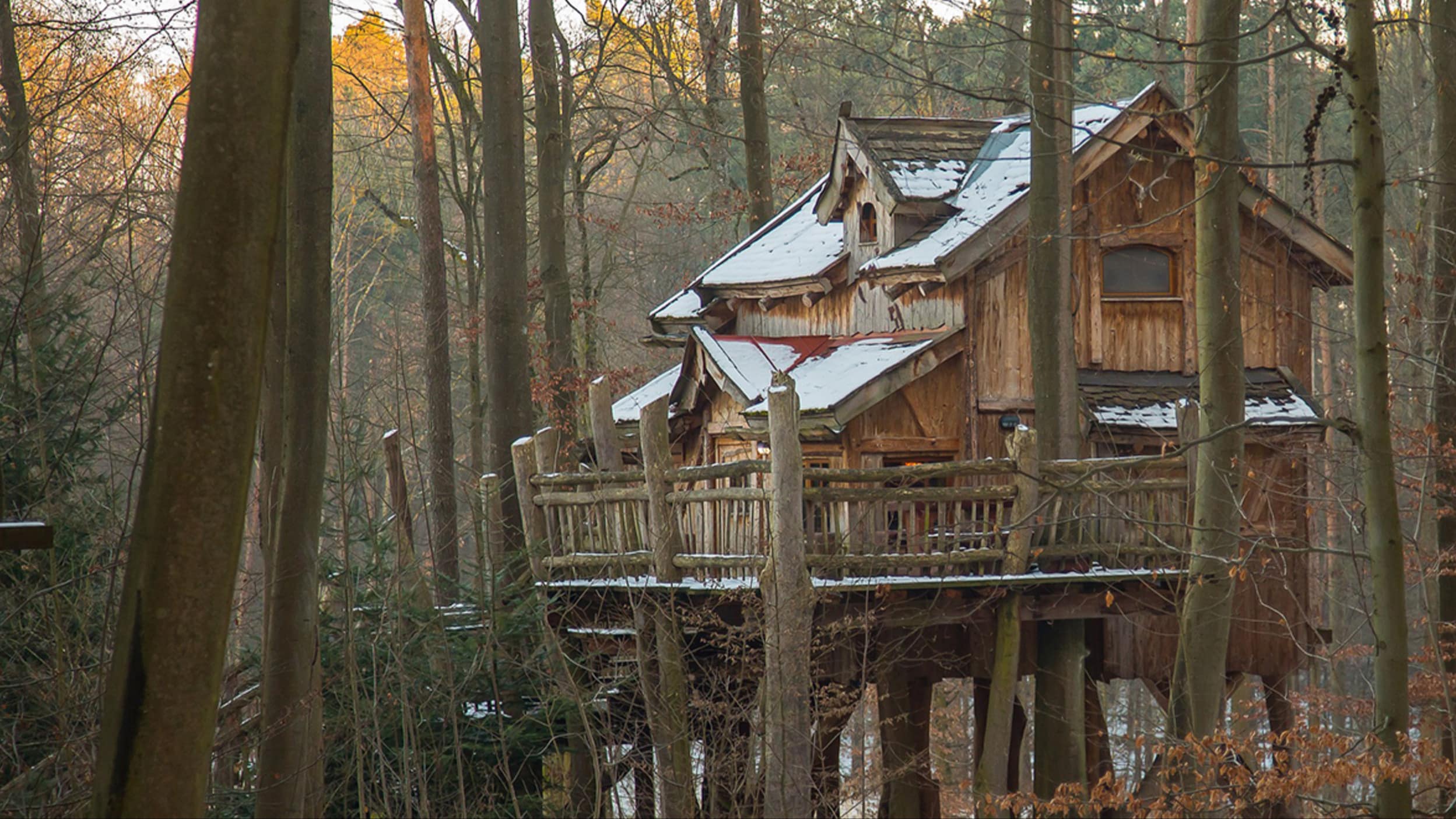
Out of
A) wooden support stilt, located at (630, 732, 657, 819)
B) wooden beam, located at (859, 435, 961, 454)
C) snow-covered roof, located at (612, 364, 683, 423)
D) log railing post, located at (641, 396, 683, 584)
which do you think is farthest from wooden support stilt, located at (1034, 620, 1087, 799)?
snow-covered roof, located at (612, 364, 683, 423)

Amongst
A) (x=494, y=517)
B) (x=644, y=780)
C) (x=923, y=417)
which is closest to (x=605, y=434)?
(x=494, y=517)

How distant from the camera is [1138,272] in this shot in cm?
1781

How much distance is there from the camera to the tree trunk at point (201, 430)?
16.8 ft

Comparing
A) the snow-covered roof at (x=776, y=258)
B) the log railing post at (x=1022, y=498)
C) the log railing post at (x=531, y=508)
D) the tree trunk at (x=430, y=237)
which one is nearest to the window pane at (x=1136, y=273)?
the snow-covered roof at (x=776, y=258)

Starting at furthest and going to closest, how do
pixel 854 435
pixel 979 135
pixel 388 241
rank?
pixel 388 241
pixel 979 135
pixel 854 435

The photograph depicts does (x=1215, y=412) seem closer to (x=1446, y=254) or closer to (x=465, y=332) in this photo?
(x=1446, y=254)

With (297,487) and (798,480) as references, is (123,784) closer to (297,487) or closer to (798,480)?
(297,487)

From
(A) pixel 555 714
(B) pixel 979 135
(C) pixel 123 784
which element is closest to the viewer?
(C) pixel 123 784

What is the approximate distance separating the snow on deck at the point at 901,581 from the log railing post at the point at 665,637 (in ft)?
0.65

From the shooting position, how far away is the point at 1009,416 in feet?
56.0

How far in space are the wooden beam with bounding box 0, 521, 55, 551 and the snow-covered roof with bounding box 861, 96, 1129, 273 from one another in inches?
482

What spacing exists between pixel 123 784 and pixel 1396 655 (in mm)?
6596

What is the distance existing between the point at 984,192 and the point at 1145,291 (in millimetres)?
2579

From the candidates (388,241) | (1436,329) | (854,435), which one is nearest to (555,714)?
(854,435)
